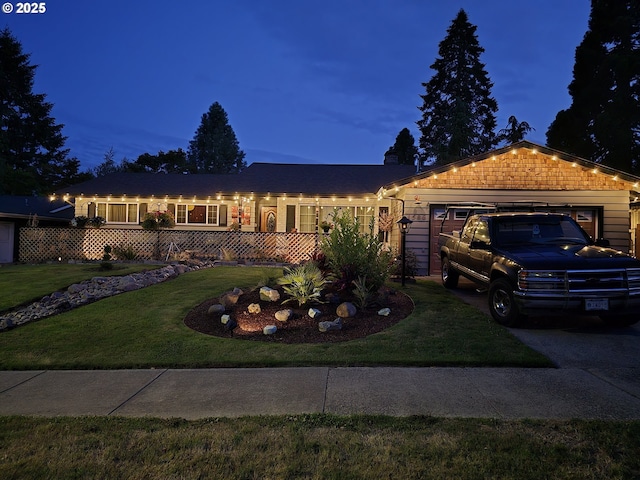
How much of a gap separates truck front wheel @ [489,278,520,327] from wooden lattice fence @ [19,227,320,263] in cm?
1085

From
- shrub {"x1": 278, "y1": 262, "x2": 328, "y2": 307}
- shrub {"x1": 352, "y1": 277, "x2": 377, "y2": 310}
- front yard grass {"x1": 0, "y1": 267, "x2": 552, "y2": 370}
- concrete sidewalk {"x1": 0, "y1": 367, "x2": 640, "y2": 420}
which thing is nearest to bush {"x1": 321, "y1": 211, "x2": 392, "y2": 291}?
shrub {"x1": 352, "y1": 277, "x2": 377, "y2": 310}

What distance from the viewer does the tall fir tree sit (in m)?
26.2

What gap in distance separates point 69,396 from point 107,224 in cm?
1812

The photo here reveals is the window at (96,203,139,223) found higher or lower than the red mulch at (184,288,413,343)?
higher

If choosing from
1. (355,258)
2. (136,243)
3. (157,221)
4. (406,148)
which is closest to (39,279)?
(136,243)

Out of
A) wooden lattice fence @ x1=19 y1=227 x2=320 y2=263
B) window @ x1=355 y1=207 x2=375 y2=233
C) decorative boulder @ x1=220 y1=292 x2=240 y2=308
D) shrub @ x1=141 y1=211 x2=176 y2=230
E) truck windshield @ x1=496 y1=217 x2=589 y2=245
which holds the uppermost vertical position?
window @ x1=355 y1=207 x2=375 y2=233

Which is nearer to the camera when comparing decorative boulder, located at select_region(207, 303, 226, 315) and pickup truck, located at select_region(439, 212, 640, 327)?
pickup truck, located at select_region(439, 212, 640, 327)

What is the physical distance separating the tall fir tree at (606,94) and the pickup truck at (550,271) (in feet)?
79.6

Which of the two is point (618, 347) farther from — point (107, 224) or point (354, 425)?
point (107, 224)

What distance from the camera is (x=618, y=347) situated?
5617mm

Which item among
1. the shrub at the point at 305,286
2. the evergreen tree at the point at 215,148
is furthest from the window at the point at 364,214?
the evergreen tree at the point at 215,148

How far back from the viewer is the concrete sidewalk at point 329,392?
3670mm

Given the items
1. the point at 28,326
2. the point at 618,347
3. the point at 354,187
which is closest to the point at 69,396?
the point at 28,326

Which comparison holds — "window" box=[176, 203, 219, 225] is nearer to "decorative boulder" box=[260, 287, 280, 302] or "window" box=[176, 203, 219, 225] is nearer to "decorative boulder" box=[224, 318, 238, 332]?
"decorative boulder" box=[260, 287, 280, 302]
